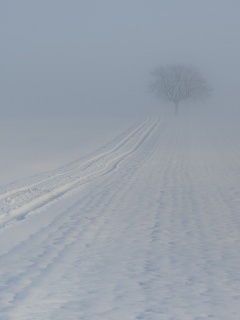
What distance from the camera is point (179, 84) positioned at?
97.1m

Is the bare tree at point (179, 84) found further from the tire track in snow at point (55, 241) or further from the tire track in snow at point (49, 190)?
the tire track in snow at point (55, 241)

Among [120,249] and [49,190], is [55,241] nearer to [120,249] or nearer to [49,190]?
[120,249]

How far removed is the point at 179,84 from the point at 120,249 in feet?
296

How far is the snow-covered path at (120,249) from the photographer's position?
18.4 ft

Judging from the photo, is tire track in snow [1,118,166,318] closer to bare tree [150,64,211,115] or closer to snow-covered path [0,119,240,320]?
snow-covered path [0,119,240,320]

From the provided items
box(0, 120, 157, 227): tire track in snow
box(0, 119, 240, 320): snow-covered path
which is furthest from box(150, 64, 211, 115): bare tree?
box(0, 119, 240, 320): snow-covered path

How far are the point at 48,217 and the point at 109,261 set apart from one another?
3.25 meters

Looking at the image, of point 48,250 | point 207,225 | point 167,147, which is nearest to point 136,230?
point 207,225

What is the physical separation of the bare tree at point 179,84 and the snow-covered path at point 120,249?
8019 cm

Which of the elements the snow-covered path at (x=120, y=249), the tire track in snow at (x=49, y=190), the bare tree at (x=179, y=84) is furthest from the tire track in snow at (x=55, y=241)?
the bare tree at (x=179, y=84)

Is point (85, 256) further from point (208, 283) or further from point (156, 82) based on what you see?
point (156, 82)

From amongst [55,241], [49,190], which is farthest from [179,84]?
[55,241]

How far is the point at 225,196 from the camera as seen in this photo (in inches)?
532

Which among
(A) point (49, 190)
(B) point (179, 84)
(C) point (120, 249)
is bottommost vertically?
(C) point (120, 249)
